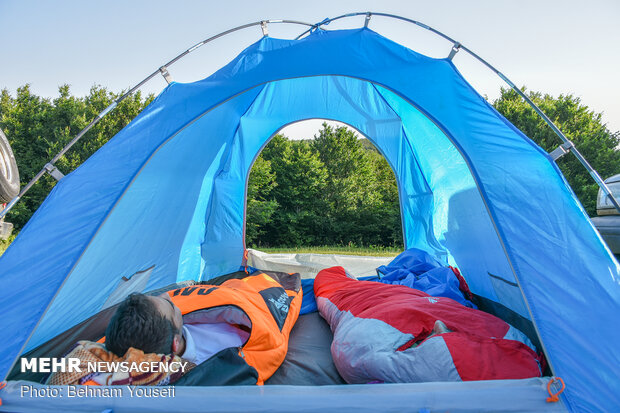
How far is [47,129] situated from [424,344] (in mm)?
11404

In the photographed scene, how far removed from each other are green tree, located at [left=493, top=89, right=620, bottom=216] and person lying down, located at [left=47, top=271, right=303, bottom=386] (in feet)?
31.2

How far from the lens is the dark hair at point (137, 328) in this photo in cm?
103

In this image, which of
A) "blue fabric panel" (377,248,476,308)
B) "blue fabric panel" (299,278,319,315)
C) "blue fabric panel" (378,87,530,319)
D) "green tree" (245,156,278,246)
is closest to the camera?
"blue fabric panel" (378,87,530,319)

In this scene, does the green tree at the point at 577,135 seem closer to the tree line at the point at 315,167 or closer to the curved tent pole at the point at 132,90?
the tree line at the point at 315,167

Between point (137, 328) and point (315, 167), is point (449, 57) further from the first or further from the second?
point (315, 167)

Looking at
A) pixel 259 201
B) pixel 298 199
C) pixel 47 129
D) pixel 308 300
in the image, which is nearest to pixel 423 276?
pixel 308 300

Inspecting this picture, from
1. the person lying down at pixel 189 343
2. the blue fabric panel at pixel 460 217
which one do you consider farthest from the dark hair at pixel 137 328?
the blue fabric panel at pixel 460 217

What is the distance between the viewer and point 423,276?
2.39 m

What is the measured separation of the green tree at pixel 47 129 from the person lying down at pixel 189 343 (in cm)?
902

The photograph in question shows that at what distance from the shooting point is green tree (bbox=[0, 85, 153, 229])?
8625 mm

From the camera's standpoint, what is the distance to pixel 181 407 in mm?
947

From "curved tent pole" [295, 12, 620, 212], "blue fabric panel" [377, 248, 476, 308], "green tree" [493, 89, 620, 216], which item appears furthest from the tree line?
"curved tent pole" [295, 12, 620, 212]

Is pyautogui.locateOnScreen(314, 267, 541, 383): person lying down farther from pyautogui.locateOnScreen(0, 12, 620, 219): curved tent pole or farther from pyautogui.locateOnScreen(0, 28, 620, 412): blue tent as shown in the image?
pyautogui.locateOnScreen(0, 12, 620, 219): curved tent pole

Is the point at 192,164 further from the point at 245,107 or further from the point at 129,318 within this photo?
the point at 129,318
